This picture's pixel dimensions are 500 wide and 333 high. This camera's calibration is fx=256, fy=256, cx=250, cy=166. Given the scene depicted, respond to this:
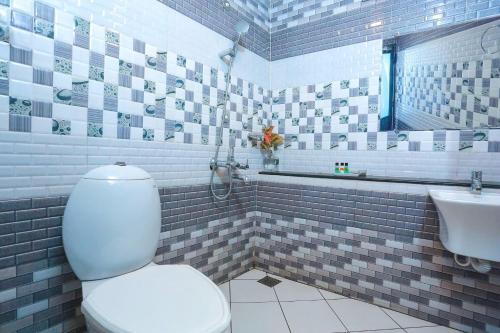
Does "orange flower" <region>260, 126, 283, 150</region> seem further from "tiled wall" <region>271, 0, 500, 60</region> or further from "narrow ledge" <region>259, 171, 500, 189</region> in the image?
"tiled wall" <region>271, 0, 500, 60</region>

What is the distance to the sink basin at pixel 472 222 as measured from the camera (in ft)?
3.52

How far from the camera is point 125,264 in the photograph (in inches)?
39.6

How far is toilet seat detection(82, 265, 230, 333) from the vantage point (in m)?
0.69

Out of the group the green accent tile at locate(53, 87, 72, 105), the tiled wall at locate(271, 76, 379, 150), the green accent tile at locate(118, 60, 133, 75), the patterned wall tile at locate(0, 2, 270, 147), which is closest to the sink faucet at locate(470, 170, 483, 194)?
the tiled wall at locate(271, 76, 379, 150)

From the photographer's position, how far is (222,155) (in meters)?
1.79

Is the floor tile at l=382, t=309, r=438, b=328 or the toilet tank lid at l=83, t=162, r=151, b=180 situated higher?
the toilet tank lid at l=83, t=162, r=151, b=180

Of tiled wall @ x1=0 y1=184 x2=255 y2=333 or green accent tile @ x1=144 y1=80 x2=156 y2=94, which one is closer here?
tiled wall @ x1=0 y1=184 x2=255 y2=333

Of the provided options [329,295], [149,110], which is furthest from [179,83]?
[329,295]

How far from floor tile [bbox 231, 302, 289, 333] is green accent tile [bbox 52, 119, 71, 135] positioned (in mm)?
1223

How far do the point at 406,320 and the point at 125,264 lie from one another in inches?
58.9

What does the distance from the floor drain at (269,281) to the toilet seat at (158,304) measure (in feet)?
3.24

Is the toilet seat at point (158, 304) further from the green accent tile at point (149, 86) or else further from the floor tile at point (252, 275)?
the floor tile at point (252, 275)

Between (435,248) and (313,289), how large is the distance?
30.8 inches

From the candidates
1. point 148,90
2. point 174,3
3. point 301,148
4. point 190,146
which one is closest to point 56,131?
point 148,90
